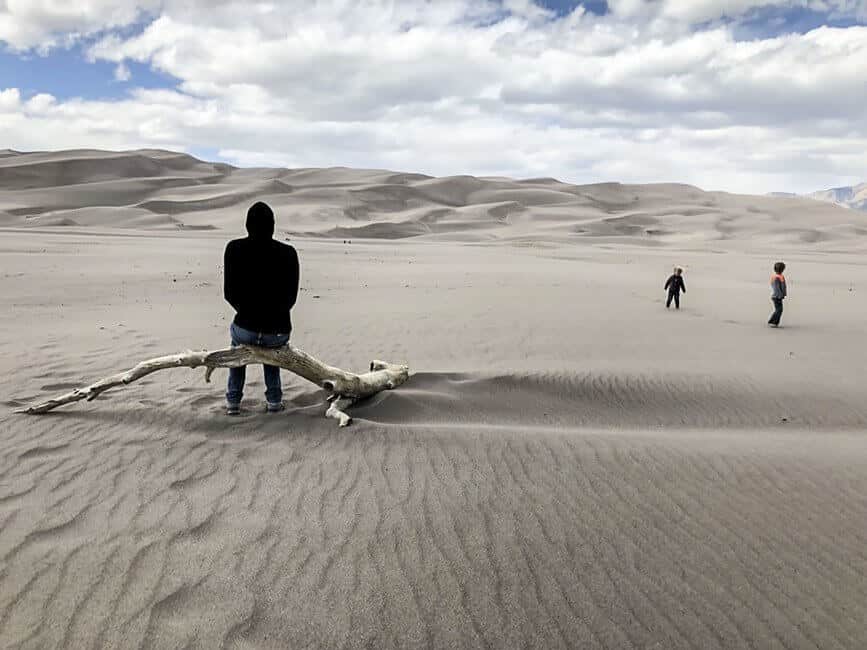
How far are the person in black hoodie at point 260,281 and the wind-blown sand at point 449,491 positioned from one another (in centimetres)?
81

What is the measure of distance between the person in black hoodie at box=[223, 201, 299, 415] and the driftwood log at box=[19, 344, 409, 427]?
13cm

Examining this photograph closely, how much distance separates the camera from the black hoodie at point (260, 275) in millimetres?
5254

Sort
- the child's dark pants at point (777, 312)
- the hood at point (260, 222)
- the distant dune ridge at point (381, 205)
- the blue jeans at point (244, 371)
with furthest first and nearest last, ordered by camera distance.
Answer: the distant dune ridge at point (381, 205), the child's dark pants at point (777, 312), the blue jeans at point (244, 371), the hood at point (260, 222)

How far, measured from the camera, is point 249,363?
555 centimetres

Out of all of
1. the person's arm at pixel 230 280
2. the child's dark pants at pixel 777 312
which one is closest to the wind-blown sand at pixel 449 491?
the child's dark pants at pixel 777 312

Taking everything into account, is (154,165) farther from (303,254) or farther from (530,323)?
(530,323)

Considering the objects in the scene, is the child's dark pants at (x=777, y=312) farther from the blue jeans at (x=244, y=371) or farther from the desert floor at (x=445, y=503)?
the blue jeans at (x=244, y=371)

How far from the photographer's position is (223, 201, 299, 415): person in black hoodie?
207 inches

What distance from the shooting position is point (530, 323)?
38.0 ft

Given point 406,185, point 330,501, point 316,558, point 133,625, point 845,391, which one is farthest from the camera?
point 406,185

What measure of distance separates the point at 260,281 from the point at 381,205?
61.1m

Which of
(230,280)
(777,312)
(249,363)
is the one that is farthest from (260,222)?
(777,312)

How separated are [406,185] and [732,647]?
73269 mm

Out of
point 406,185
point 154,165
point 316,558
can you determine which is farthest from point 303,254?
point 154,165
